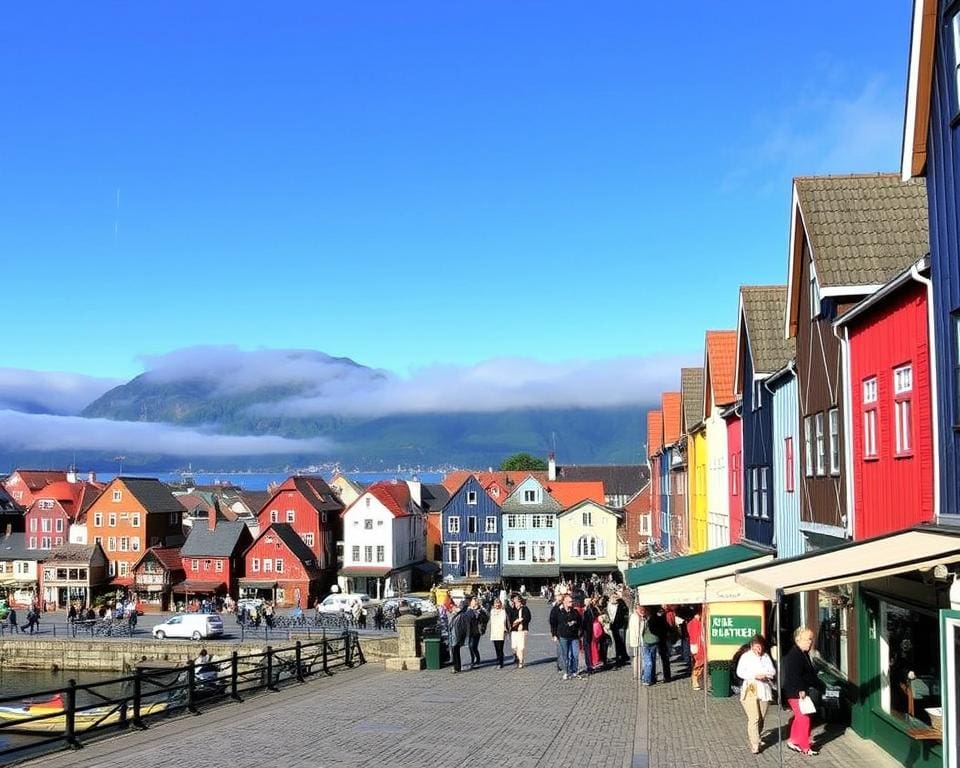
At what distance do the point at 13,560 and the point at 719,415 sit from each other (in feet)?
261

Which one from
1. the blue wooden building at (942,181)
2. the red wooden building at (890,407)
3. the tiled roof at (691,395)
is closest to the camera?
the blue wooden building at (942,181)

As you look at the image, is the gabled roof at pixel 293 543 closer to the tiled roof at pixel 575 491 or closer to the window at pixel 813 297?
the tiled roof at pixel 575 491

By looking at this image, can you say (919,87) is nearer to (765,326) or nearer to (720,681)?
(720,681)

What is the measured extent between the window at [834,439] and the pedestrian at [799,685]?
459 cm

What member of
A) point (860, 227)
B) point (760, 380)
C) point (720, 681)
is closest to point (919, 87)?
point (860, 227)

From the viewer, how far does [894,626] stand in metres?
14.1

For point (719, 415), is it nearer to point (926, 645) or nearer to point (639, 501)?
point (926, 645)

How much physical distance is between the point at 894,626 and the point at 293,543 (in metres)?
73.8

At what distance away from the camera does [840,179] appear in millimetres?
18828

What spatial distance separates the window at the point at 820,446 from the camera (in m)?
19.5

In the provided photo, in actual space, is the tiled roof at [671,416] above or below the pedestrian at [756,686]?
above

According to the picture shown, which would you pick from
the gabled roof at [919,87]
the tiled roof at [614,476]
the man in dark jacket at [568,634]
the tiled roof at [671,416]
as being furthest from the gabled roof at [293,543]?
the gabled roof at [919,87]

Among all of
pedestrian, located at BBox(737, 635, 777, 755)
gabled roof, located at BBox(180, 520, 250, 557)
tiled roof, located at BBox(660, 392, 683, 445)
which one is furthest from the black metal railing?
gabled roof, located at BBox(180, 520, 250, 557)

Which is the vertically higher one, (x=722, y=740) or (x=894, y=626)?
(x=894, y=626)
